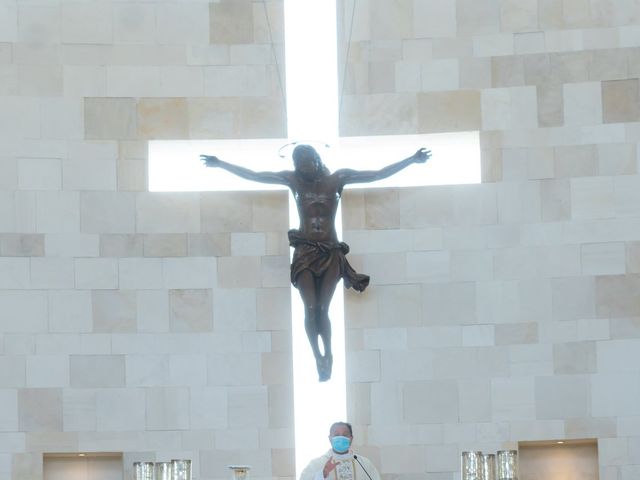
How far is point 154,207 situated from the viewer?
44.0 ft

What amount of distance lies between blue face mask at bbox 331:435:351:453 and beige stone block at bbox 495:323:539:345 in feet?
9.09

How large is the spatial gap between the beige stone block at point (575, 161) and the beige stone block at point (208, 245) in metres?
3.37

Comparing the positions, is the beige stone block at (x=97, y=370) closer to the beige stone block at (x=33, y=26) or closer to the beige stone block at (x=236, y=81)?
the beige stone block at (x=236, y=81)

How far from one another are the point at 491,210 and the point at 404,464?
2.64 meters

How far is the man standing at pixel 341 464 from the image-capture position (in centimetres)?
1100

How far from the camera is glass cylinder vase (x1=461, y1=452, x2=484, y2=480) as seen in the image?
11375 millimetres

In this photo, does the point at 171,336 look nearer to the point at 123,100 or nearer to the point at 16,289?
the point at 16,289

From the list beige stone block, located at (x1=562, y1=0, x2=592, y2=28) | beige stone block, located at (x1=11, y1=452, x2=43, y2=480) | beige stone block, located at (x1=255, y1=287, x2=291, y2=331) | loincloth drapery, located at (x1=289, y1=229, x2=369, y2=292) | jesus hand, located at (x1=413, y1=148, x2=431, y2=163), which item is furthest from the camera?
beige stone block, located at (x1=562, y1=0, x2=592, y2=28)

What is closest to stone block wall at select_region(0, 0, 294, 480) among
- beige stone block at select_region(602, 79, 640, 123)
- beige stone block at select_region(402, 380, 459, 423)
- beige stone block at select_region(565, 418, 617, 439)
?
beige stone block at select_region(402, 380, 459, 423)

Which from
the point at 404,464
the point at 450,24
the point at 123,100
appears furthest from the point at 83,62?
the point at 404,464

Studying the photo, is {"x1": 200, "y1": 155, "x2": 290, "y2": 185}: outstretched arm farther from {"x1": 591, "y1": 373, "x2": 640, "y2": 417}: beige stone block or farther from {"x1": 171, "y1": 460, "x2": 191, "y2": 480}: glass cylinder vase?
{"x1": 591, "y1": 373, "x2": 640, "y2": 417}: beige stone block

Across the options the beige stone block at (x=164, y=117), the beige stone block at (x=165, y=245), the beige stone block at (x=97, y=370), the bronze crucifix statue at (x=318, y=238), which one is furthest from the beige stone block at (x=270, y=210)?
the beige stone block at (x=97, y=370)

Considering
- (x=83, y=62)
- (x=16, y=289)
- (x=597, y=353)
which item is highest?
(x=83, y=62)

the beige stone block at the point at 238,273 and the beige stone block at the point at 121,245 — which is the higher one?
the beige stone block at the point at 121,245
